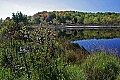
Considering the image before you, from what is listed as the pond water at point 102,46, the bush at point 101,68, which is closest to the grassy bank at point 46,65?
the bush at point 101,68

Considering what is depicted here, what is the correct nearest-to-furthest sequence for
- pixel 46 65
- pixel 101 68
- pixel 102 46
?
pixel 46 65 → pixel 101 68 → pixel 102 46

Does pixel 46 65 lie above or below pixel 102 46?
above

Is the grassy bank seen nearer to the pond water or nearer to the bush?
the bush

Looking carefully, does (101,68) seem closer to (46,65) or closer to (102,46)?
(46,65)

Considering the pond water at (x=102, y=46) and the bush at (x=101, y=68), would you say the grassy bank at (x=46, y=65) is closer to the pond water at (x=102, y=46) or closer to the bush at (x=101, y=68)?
the bush at (x=101, y=68)

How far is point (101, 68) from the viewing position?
8656 mm

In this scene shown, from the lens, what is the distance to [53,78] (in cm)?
678

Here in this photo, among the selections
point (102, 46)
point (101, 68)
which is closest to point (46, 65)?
point (101, 68)

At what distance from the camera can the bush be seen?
27.9ft

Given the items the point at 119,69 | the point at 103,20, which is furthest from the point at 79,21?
the point at 119,69

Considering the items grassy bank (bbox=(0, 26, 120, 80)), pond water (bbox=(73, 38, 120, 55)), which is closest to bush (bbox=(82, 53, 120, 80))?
grassy bank (bbox=(0, 26, 120, 80))

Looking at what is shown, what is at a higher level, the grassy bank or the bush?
the grassy bank

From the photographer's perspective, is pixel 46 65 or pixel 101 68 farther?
pixel 101 68

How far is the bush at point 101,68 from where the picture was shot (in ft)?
27.9
